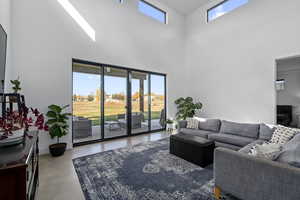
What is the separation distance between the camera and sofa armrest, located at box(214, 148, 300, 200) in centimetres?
127

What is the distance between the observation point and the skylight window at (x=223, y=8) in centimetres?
483

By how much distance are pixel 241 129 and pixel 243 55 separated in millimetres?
2596

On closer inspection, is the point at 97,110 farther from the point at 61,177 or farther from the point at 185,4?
the point at 185,4

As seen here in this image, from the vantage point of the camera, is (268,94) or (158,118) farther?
(158,118)

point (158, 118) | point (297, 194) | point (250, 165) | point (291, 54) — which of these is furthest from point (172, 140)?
point (291, 54)

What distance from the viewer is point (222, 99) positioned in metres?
5.11

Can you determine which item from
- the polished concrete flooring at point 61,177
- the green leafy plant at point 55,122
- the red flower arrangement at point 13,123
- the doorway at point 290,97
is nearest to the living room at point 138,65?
the polished concrete flooring at point 61,177

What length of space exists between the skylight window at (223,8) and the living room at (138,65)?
0.14ft

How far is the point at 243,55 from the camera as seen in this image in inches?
180

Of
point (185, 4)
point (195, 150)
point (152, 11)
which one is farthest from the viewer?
point (185, 4)

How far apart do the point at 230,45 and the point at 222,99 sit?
1.93 m

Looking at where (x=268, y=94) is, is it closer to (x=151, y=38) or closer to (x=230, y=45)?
(x=230, y=45)

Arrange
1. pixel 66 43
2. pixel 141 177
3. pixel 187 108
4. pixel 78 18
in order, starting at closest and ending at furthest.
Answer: pixel 141 177 → pixel 66 43 → pixel 78 18 → pixel 187 108

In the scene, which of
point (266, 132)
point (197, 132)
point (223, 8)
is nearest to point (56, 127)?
→ point (197, 132)
